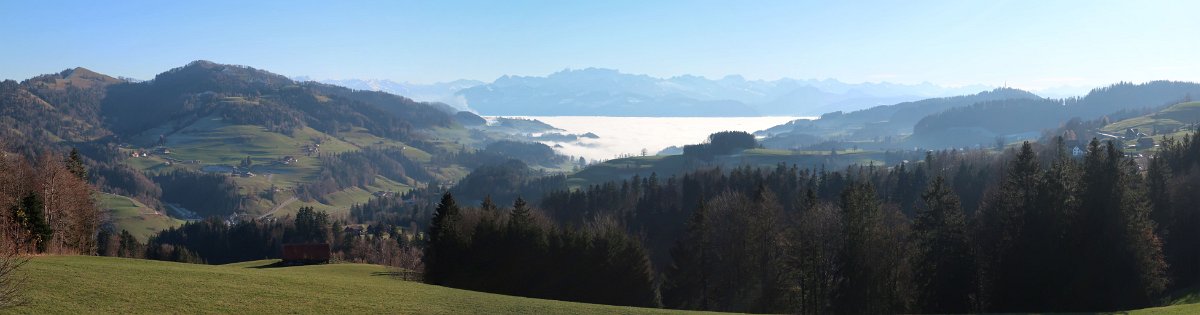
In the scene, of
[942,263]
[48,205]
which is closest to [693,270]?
[942,263]

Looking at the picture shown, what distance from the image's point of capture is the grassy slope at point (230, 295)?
3466 centimetres

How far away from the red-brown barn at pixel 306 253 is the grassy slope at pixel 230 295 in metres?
46.3

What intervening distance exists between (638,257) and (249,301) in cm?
3573

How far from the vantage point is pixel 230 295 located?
38.5 m

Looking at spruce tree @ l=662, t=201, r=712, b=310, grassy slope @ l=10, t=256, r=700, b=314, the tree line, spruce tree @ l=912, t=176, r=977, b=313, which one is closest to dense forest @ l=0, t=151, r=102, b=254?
grassy slope @ l=10, t=256, r=700, b=314

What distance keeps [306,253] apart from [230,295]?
58643 millimetres

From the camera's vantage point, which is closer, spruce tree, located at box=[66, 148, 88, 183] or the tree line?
the tree line

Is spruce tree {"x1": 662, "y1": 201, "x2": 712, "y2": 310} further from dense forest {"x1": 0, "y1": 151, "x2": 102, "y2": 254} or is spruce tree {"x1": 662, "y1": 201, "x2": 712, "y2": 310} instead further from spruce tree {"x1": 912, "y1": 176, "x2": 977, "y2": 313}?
dense forest {"x1": 0, "y1": 151, "x2": 102, "y2": 254}

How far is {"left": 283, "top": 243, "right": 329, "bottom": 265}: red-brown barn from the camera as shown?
94.2m

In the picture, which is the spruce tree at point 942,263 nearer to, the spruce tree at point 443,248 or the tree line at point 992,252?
the tree line at point 992,252

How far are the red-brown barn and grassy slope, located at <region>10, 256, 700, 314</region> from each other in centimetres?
4626

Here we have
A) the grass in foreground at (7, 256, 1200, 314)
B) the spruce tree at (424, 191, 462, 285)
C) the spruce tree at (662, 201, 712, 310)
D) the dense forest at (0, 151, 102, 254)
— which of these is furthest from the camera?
the spruce tree at (662, 201, 712, 310)

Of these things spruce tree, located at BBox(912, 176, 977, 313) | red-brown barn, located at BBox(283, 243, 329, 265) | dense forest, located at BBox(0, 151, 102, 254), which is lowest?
red-brown barn, located at BBox(283, 243, 329, 265)

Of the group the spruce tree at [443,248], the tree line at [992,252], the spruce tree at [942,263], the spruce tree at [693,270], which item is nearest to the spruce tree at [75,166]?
the spruce tree at [443,248]
